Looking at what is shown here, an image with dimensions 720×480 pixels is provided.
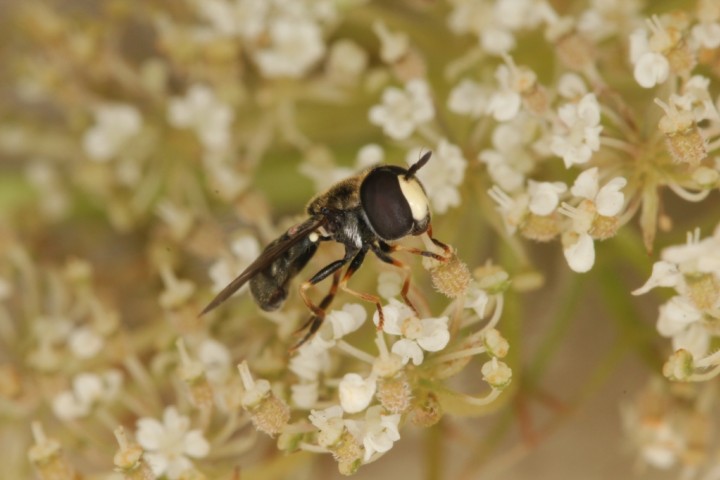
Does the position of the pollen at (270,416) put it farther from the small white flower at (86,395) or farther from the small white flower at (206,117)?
the small white flower at (206,117)

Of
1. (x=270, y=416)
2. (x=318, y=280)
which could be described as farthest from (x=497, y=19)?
(x=270, y=416)

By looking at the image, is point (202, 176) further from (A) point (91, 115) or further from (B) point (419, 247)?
(B) point (419, 247)

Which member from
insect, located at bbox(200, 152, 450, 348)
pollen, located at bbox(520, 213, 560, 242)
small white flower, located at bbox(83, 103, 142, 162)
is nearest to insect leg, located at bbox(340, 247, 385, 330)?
insect, located at bbox(200, 152, 450, 348)

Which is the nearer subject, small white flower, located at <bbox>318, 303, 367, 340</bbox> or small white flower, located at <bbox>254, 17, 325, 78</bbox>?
small white flower, located at <bbox>318, 303, 367, 340</bbox>

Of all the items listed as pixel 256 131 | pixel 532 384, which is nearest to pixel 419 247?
pixel 532 384

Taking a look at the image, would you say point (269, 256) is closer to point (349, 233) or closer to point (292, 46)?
point (349, 233)

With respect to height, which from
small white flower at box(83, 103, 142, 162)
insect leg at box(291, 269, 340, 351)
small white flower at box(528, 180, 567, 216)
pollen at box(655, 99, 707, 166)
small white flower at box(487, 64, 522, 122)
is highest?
small white flower at box(83, 103, 142, 162)

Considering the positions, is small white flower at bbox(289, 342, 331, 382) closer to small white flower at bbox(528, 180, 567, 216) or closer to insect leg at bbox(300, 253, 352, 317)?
insect leg at bbox(300, 253, 352, 317)
